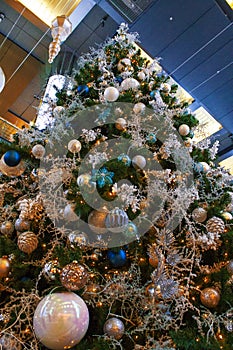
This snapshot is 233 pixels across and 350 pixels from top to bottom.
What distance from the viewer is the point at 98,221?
1175 mm

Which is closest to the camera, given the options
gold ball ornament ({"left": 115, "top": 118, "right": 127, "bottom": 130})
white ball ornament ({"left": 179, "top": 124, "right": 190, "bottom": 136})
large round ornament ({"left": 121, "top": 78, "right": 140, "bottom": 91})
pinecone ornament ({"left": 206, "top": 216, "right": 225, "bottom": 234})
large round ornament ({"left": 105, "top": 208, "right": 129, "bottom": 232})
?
large round ornament ({"left": 105, "top": 208, "right": 129, "bottom": 232})

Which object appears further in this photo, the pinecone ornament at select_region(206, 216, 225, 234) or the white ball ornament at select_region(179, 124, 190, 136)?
the white ball ornament at select_region(179, 124, 190, 136)

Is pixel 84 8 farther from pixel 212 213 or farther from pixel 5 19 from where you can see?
pixel 212 213

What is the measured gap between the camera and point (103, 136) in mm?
1571

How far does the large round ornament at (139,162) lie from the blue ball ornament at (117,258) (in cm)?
43

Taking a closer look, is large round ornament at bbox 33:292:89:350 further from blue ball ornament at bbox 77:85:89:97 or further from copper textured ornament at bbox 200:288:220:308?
blue ball ornament at bbox 77:85:89:97

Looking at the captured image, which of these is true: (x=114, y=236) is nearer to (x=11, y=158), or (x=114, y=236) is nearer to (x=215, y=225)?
(x=215, y=225)

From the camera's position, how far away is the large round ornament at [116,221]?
110 cm

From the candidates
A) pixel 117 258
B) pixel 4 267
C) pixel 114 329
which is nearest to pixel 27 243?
pixel 4 267

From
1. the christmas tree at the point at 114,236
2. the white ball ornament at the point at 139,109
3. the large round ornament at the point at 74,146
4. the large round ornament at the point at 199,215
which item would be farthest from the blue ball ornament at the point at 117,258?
the white ball ornament at the point at 139,109

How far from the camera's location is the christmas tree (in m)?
0.93

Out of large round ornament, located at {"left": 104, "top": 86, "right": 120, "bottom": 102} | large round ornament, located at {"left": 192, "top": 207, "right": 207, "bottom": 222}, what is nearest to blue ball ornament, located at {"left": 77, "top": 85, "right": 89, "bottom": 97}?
Result: large round ornament, located at {"left": 104, "top": 86, "right": 120, "bottom": 102}

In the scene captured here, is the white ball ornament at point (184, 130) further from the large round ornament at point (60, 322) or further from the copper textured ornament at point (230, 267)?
the large round ornament at point (60, 322)

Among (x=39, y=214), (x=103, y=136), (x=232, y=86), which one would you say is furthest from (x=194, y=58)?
(x=39, y=214)
